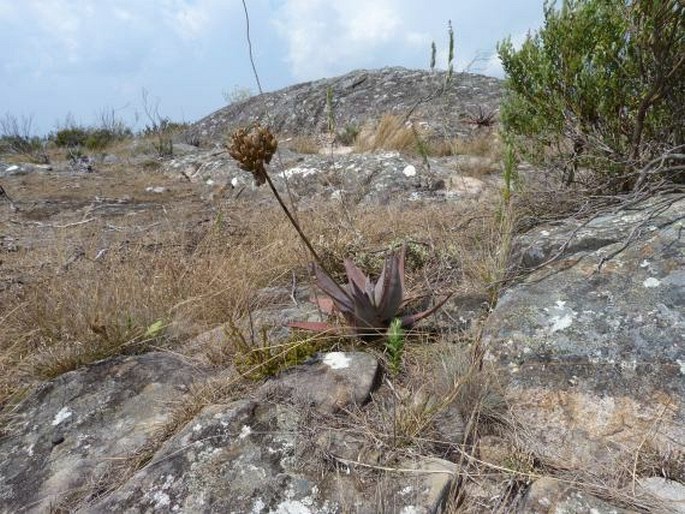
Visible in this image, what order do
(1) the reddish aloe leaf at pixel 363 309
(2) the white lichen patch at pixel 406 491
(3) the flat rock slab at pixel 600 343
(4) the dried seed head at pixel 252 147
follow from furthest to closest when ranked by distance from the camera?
(1) the reddish aloe leaf at pixel 363 309
(4) the dried seed head at pixel 252 147
(3) the flat rock slab at pixel 600 343
(2) the white lichen patch at pixel 406 491

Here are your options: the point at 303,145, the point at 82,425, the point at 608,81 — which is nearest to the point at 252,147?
the point at 82,425

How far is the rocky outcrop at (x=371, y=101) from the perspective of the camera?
915 cm

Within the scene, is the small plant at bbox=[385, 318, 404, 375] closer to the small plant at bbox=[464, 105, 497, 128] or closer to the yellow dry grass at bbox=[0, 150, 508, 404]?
the yellow dry grass at bbox=[0, 150, 508, 404]

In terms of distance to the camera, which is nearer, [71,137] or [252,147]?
[252,147]

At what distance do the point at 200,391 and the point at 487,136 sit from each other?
6501 mm

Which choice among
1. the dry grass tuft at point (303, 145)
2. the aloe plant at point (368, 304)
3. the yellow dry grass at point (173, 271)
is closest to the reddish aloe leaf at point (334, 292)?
the aloe plant at point (368, 304)

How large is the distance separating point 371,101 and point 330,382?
9723mm

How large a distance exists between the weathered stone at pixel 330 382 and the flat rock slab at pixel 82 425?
424 millimetres

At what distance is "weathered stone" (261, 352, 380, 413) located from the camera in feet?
5.30

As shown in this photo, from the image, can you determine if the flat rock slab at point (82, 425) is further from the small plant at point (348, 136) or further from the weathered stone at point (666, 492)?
the small plant at point (348, 136)

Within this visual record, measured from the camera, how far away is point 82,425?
5.83 feet

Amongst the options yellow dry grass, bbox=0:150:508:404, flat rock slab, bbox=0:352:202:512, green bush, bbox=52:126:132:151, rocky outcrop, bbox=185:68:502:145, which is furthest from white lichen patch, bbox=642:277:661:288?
green bush, bbox=52:126:132:151

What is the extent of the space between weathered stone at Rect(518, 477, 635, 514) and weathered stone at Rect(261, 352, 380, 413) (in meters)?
0.55

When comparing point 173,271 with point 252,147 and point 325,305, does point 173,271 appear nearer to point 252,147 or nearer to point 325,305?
point 325,305
